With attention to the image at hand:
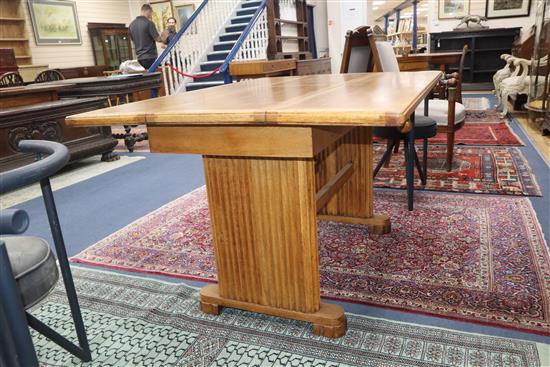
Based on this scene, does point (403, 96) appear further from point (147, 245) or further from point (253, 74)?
point (253, 74)

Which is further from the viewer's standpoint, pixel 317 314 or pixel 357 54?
pixel 357 54

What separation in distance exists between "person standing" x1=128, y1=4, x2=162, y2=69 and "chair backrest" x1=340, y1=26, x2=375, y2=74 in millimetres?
4297

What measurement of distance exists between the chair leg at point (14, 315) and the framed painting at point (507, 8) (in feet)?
34.4

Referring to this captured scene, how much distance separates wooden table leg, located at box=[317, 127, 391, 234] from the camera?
2.29 metres

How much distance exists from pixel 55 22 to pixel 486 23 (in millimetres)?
9376

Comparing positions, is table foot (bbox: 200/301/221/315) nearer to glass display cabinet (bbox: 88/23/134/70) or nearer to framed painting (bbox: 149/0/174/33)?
glass display cabinet (bbox: 88/23/134/70)

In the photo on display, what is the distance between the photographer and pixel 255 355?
1.50m

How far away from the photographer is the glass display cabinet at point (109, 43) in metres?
11.0

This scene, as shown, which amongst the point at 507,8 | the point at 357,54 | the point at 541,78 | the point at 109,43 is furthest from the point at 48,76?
the point at 507,8

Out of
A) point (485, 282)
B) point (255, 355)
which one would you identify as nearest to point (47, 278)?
point (255, 355)

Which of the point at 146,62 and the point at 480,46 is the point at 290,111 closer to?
the point at 146,62

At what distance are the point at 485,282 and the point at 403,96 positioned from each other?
967 mm

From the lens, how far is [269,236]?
1.56 metres

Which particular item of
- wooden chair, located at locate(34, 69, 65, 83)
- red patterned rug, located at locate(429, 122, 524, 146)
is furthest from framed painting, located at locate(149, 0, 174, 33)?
red patterned rug, located at locate(429, 122, 524, 146)
